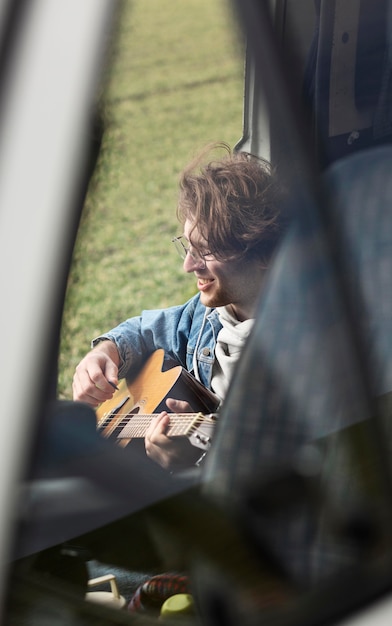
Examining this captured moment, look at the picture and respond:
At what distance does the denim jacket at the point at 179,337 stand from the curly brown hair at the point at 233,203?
12cm

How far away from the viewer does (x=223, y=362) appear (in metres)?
1.58

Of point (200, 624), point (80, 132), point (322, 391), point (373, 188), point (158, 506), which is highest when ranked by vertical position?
point (80, 132)

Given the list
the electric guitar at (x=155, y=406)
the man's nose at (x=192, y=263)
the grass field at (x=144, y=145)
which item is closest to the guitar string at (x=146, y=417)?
the electric guitar at (x=155, y=406)

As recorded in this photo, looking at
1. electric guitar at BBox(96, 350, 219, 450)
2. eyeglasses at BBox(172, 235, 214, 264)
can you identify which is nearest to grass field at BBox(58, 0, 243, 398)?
eyeglasses at BBox(172, 235, 214, 264)

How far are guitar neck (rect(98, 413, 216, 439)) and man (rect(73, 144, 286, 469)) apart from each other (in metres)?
0.01

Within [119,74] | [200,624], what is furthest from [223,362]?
[119,74]

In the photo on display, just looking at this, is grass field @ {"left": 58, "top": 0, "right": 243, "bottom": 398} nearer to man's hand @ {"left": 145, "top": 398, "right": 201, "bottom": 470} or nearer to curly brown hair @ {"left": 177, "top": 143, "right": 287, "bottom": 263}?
curly brown hair @ {"left": 177, "top": 143, "right": 287, "bottom": 263}

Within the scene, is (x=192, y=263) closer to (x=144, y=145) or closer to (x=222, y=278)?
(x=222, y=278)

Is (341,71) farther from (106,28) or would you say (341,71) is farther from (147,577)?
(147,577)

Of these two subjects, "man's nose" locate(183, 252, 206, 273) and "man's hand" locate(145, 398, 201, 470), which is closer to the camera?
"man's hand" locate(145, 398, 201, 470)

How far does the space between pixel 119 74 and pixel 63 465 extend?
529 millimetres

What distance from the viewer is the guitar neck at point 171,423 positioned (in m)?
1.47

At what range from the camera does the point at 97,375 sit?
1.43 meters

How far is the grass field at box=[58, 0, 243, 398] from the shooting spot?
125 cm
